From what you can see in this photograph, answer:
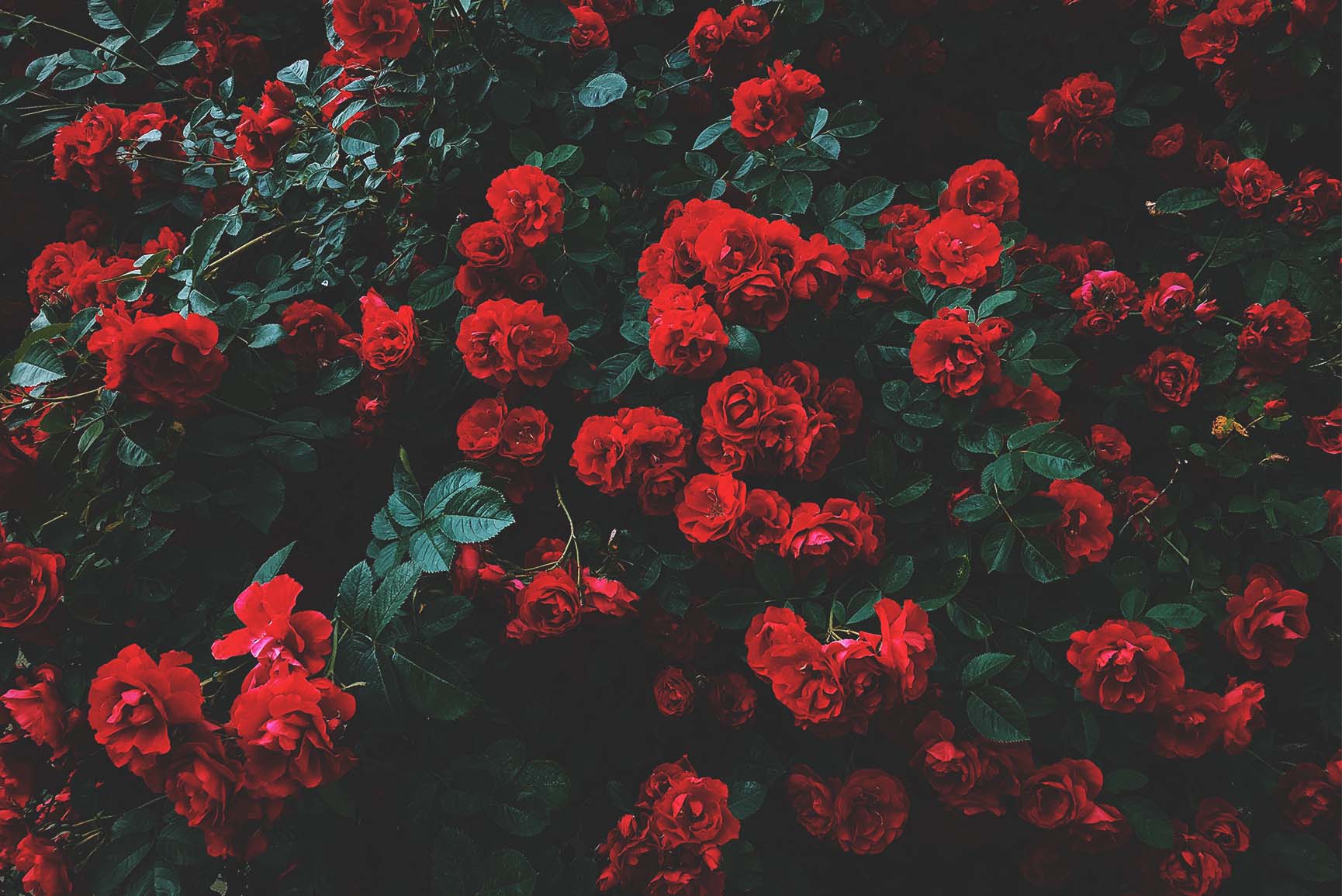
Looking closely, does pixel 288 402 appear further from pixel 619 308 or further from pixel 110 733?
pixel 110 733

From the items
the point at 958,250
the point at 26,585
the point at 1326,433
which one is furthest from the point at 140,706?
the point at 1326,433

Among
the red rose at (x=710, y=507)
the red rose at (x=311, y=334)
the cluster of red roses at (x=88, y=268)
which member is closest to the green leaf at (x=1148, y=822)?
the red rose at (x=710, y=507)

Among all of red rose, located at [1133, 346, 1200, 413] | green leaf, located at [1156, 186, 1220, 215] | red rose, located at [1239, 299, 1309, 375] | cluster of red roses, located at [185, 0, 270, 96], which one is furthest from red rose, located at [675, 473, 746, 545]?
cluster of red roses, located at [185, 0, 270, 96]

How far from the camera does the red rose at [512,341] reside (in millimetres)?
1280

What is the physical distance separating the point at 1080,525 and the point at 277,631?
3.61ft

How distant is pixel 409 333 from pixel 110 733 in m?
0.67

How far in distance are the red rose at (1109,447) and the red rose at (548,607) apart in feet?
3.27

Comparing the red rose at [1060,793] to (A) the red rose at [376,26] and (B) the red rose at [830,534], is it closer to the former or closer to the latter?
(B) the red rose at [830,534]

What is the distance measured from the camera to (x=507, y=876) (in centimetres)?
106

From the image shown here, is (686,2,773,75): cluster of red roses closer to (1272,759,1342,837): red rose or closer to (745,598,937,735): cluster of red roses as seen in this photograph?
(745,598,937,735): cluster of red roses

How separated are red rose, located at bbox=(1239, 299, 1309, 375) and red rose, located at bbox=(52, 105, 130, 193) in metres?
2.35

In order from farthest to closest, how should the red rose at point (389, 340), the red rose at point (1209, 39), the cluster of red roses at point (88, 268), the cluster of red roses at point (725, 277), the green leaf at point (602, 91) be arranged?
1. the red rose at point (1209, 39)
2. the green leaf at point (602, 91)
3. the cluster of red roses at point (88, 268)
4. the red rose at point (389, 340)
5. the cluster of red roses at point (725, 277)

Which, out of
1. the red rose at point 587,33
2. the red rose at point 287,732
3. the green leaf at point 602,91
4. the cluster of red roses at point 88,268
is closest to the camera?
the red rose at point 287,732

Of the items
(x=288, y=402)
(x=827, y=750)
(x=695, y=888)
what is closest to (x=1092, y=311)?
(x=827, y=750)
